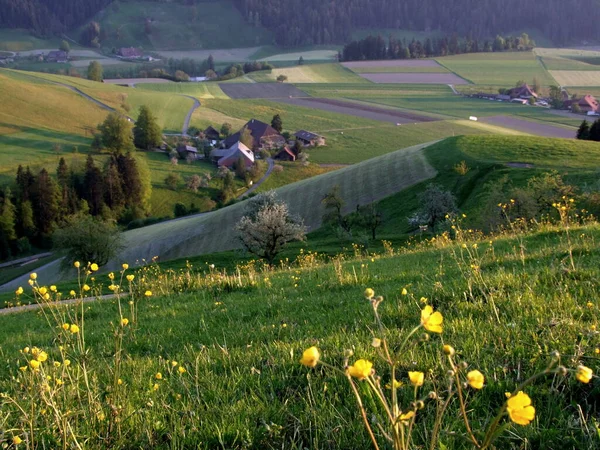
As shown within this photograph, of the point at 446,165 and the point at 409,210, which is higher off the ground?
the point at 446,165

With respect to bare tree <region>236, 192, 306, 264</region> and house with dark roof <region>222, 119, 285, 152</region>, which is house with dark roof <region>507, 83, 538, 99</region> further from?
bare tree <region>236, 192, 306, 264</region>

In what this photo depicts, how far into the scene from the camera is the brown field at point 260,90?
153125mm

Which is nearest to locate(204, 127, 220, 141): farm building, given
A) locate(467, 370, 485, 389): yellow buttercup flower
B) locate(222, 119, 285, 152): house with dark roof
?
locate(222, 119, 285, 152): house with dark roof

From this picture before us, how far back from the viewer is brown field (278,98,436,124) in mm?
119731

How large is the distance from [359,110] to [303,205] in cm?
8409

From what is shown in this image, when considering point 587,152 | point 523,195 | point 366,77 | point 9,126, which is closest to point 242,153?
point 9,126

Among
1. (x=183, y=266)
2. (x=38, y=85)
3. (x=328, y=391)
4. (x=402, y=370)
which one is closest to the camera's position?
(x=328, y=391)

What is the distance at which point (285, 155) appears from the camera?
4072 inches

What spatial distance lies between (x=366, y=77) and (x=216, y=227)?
446 feet

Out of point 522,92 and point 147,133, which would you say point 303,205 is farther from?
point 522,92

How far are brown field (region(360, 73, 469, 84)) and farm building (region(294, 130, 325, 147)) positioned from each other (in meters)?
65.1

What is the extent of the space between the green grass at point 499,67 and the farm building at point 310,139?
75.5 metres

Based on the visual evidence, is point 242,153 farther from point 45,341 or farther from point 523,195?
point 45,341

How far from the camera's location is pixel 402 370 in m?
3.93
